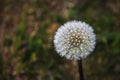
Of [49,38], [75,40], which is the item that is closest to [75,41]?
[75,40]

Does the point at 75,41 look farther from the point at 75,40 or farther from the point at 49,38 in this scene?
the point at 49,38

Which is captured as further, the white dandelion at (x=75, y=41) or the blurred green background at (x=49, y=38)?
the blurred green background at (x=49, y=38)

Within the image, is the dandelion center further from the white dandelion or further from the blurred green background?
the blurred green background

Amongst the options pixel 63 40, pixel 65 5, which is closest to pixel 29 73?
pixel 65 5

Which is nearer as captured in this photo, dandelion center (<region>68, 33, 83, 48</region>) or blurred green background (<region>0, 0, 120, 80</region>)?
dandelion center (<region>68, 33, 83, 48</region>)

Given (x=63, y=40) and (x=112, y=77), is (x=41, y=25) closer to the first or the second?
(x=112, y=77)

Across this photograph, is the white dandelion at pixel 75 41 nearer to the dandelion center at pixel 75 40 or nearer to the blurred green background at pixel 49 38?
the dandelion center at pixel 75 40

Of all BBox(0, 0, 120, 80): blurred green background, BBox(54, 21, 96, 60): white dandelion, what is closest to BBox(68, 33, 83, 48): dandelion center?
BBox(54, 21, 96, 60): white dandelion

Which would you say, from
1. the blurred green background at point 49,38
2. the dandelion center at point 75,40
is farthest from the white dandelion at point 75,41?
the blurred green background at point 49,38
